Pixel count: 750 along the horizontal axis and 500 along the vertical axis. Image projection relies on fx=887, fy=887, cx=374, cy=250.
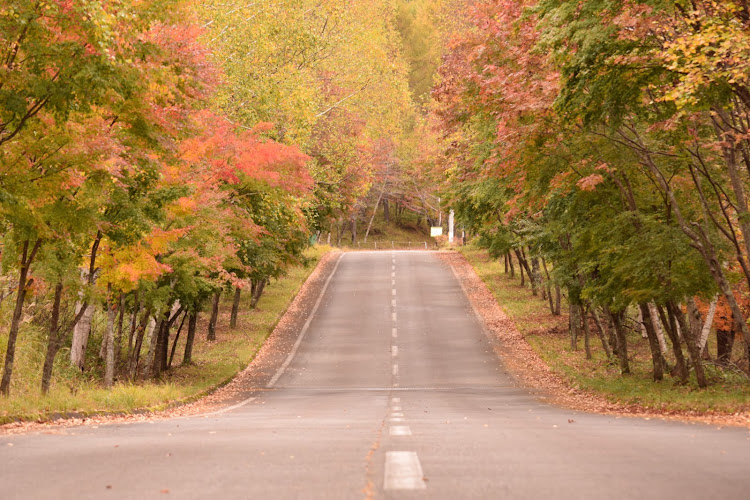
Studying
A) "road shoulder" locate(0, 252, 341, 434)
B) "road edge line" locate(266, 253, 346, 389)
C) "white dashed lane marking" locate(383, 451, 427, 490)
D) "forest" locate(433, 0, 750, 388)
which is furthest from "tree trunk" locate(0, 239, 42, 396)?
"road edge line" locate(266, 253, 346, 389)

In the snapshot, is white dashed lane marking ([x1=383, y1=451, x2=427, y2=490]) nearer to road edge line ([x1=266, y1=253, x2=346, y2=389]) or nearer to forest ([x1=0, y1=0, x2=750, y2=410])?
forest ([x1=0, y1=0, x2=750, y2=410])

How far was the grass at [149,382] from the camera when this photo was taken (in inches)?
606

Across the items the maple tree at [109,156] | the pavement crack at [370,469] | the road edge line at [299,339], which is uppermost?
the maple tree at [109,156]

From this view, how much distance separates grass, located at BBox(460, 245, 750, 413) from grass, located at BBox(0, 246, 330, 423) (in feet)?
34.5

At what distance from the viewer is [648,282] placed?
19.8 m

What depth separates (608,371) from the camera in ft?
91.1

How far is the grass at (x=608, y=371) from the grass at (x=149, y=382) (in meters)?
10.5

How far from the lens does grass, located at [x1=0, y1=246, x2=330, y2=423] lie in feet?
50.5

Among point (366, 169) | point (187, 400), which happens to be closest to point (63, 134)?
point (187, 400)

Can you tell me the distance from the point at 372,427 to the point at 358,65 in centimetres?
4068

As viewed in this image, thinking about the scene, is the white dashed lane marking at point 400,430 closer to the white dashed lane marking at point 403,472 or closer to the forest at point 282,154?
the white dashed lane marking at point 403,472

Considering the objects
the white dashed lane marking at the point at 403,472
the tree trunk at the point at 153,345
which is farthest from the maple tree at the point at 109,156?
the white dashed lane marking at the point at 403,472

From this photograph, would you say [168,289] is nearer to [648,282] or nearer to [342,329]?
[648,282]

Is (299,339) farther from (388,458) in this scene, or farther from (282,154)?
(388,458)
